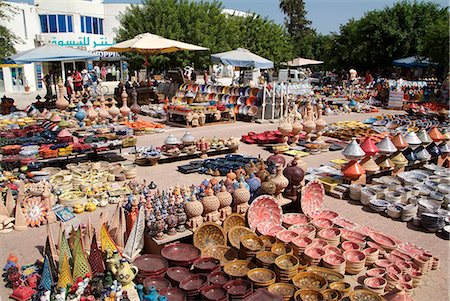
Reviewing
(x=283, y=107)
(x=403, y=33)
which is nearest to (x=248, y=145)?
(x=283, y=107)

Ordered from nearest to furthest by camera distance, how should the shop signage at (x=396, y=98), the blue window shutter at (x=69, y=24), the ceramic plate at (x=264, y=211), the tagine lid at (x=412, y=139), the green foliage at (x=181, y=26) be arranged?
the ceramic plate at (x=264, y=211) → the tagine lid at (x=412, y=139) → the shop signage at (x=396, y=98) → the green foliage at (x=181, y=26) → the blue window shutter at (x=69, y=24)

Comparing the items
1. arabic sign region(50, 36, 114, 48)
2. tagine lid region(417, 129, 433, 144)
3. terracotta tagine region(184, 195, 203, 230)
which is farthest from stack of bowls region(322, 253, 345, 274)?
arabic sign region(50, 36, 114, 48)

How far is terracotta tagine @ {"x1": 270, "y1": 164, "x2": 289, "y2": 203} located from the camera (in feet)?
16.7

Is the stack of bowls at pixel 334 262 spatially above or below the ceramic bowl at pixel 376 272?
above

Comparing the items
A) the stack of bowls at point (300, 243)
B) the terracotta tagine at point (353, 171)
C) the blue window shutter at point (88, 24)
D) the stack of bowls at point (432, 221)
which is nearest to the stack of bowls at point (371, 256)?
the stack of bowls at point (300, 243)

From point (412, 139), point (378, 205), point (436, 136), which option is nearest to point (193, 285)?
point (378, 205)

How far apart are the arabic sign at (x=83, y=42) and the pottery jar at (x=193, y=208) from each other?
88.5 ft

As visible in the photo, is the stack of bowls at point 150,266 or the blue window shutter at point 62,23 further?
the blue window shutter at point 62,23

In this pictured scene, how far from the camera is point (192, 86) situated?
14867mm

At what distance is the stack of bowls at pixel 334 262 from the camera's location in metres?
4.02

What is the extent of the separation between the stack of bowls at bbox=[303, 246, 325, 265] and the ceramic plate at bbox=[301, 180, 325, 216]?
1013 mm

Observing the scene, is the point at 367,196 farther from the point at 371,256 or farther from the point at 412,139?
the point at 412,139

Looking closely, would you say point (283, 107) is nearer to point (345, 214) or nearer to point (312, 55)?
point (345, 214)

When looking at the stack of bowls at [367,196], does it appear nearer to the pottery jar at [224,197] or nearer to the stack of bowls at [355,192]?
the stack of bowls at [355,192]
